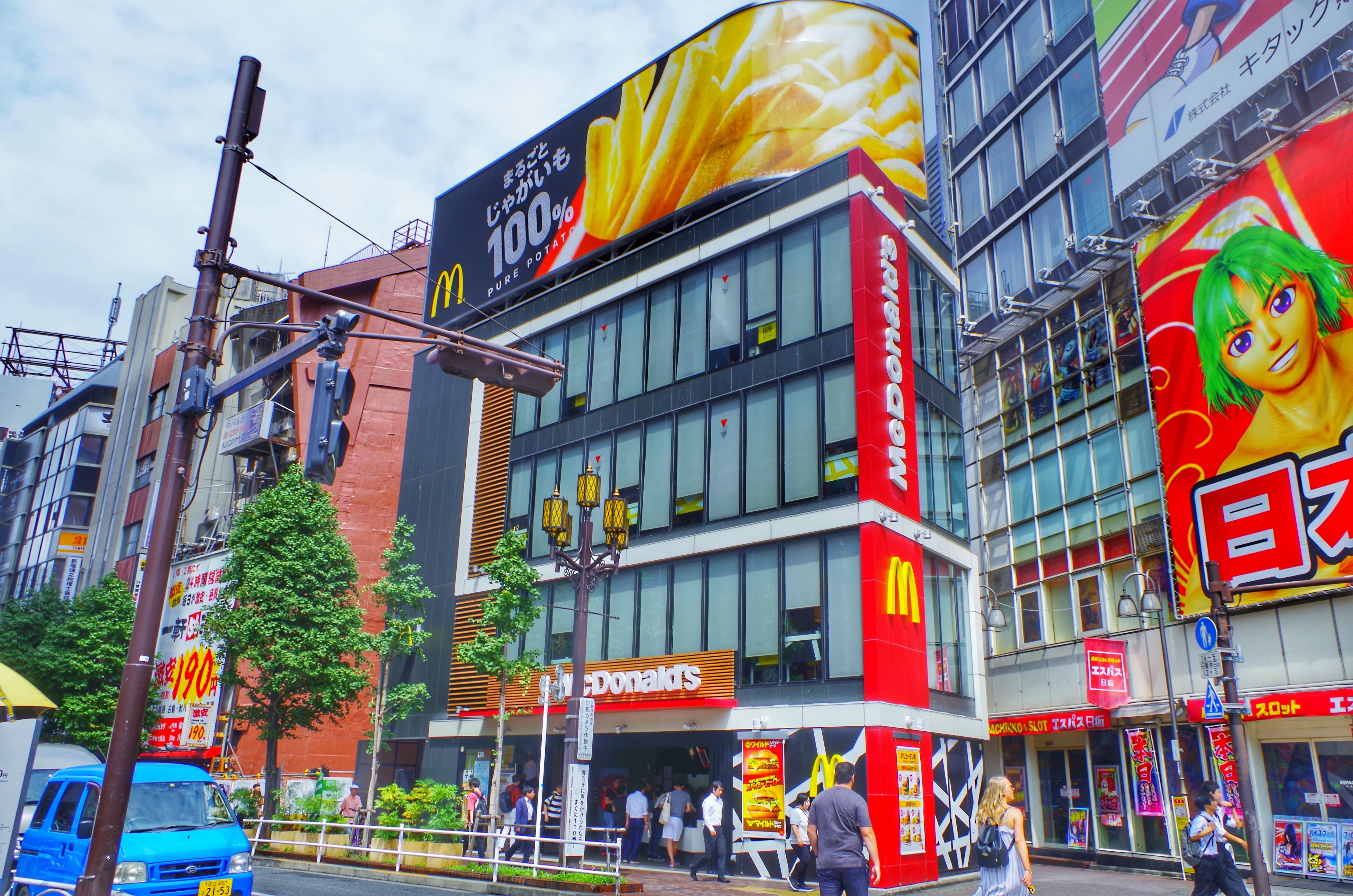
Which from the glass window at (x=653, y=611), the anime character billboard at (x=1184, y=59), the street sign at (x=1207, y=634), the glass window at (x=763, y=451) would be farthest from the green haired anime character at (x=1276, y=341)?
the glass window at (x=653, y=611)

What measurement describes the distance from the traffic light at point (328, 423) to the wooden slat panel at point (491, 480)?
2142 cm

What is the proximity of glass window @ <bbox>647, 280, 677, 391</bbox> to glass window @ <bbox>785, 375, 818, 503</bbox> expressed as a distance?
458cm

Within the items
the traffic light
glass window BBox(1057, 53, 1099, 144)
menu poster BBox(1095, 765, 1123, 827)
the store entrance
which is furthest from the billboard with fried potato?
the traffic light

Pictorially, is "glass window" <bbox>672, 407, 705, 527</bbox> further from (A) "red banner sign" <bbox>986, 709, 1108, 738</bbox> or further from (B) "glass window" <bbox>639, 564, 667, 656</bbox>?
(A) "red banner sign" <bbox>986, 709, 1108, 738</bbox>

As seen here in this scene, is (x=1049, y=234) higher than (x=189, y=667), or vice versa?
(x=1049, y=234)

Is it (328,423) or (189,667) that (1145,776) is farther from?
(189,667)

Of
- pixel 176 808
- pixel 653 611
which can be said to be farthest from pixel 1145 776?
pixel 176 808

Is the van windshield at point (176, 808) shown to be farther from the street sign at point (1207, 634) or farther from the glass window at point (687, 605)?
the street sign at point (1207, 634)

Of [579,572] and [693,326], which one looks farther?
[693,326]

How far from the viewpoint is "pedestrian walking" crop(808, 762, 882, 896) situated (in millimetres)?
9273

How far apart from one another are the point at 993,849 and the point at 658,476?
18792 mm

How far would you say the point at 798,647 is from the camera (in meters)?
22.3

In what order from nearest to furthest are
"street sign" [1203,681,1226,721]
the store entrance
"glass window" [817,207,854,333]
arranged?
1. "street sign" [1203,681,1226,721]
2. "glass window" [817,207,854,333]
3. the store entrance

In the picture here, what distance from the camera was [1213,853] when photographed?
12.1 meters
